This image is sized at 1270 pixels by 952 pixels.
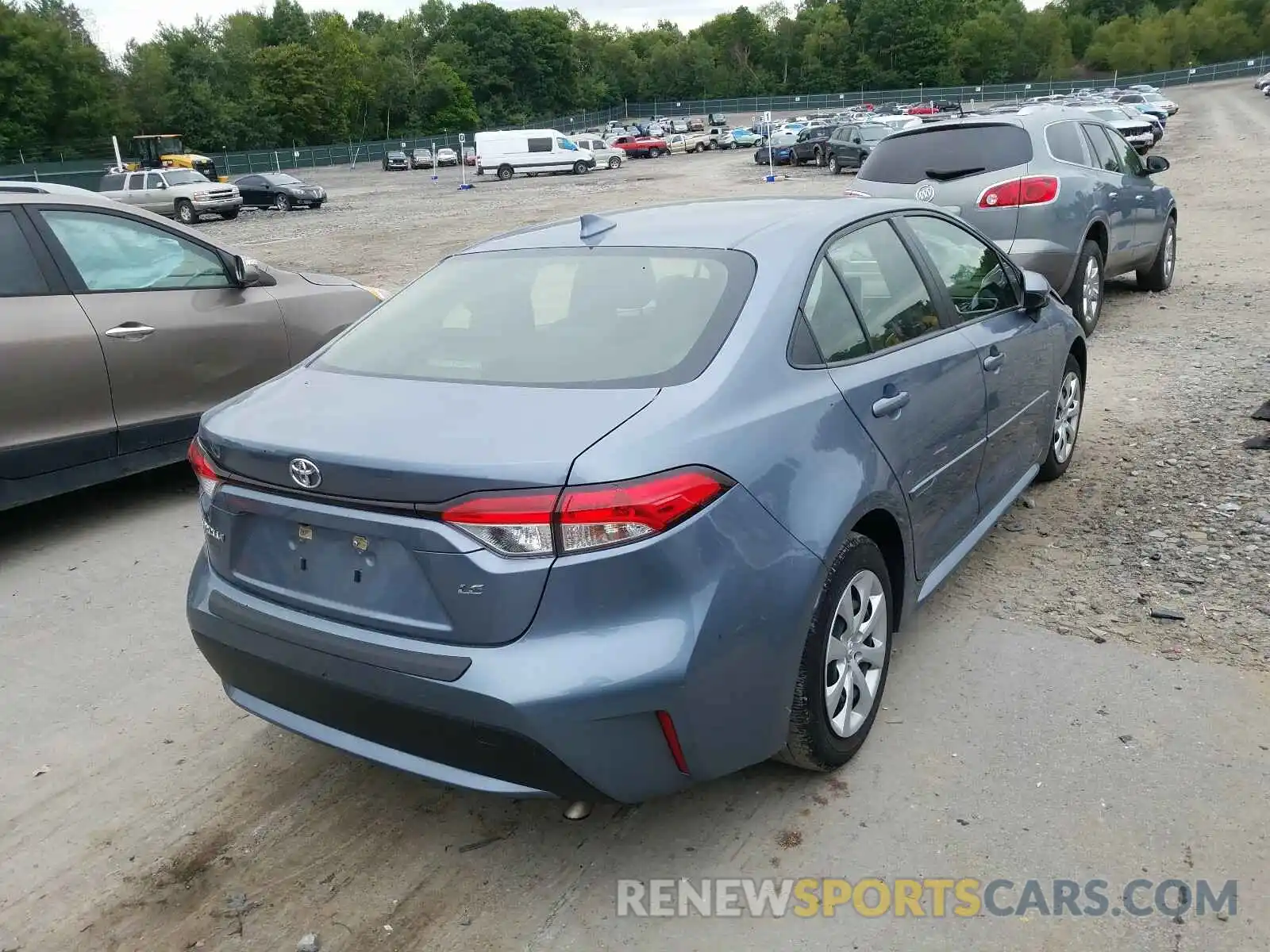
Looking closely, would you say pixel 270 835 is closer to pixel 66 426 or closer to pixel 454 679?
pixel 454 679

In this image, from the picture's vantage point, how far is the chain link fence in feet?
186

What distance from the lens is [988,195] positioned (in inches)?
320

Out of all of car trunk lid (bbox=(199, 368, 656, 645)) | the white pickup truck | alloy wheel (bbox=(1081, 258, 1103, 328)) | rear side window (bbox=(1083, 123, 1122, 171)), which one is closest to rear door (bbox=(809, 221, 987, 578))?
car trunk lid (bbox=(199, 368, 656, 645))

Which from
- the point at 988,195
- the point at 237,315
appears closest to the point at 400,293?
the point at 237,315

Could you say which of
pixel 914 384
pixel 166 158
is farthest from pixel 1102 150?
pixel 166 158

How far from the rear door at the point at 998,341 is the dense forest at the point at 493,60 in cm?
7407

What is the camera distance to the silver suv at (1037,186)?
8078mm

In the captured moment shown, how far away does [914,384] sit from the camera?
3.41m

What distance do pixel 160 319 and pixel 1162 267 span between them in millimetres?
9287

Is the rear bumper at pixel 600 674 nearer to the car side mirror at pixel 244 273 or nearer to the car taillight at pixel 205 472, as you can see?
the car taillight at pixel 205 472

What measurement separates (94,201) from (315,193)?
111 ft

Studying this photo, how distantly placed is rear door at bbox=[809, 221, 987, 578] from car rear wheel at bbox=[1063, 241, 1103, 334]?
5000 millimetres

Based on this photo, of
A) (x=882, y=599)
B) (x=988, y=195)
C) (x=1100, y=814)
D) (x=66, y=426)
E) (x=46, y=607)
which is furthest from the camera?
(x=988, y=195)

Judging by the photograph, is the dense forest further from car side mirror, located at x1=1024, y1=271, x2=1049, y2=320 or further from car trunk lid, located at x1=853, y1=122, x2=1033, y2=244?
car side mirror, located at x1=1024, y1=271, x2=1049, y2=320
